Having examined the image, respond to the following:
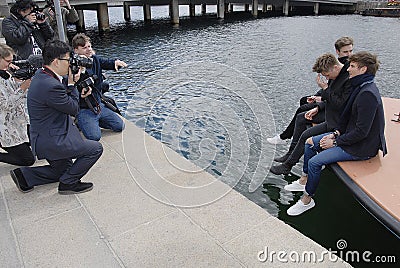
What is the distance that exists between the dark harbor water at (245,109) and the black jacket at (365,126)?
73cm

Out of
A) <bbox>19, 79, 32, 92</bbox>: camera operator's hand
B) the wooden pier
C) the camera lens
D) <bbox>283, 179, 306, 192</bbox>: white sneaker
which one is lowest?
<bbox>283, 179, 306, 192</bbox>: white sneaker

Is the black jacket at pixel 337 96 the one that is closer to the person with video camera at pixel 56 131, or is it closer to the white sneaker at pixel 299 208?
the white sneaker at pixel 299 208

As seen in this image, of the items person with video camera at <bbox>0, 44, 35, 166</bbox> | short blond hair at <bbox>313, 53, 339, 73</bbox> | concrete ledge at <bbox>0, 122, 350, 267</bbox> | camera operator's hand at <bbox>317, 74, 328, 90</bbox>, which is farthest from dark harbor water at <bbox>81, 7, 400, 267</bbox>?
person with video camera at <bbox>0, 44, 35, 166</bbox>

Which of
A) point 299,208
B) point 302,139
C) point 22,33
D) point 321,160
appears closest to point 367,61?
point 321,160

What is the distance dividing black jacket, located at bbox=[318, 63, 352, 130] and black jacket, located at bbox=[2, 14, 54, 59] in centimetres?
450

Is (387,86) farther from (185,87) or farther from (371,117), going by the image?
(371,117)

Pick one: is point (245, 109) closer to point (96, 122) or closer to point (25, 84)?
point (96, 122)

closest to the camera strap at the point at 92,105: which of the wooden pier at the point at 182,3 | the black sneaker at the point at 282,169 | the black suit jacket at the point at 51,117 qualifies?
the black suit jacket at the point at 51,117

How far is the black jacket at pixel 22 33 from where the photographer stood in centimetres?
488

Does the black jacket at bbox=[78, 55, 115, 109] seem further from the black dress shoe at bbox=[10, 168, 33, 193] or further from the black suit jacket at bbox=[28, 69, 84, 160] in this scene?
the black dress shoe at bbox=[10, 168, 33, 193]

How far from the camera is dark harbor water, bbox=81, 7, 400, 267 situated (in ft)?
13.5

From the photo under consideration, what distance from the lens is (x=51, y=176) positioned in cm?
389

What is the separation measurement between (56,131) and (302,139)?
3.22 m

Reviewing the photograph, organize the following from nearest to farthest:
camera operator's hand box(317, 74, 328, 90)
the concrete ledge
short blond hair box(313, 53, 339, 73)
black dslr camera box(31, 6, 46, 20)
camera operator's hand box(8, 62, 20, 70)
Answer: the concrete ledge, camera operator's hand box(8, 62, 20, 70), short blond hair box(313, 53, 339, 73), camera operator's hand box(317, 74, 328, 90), black dslr camera box(31, 6, 46, 20)
